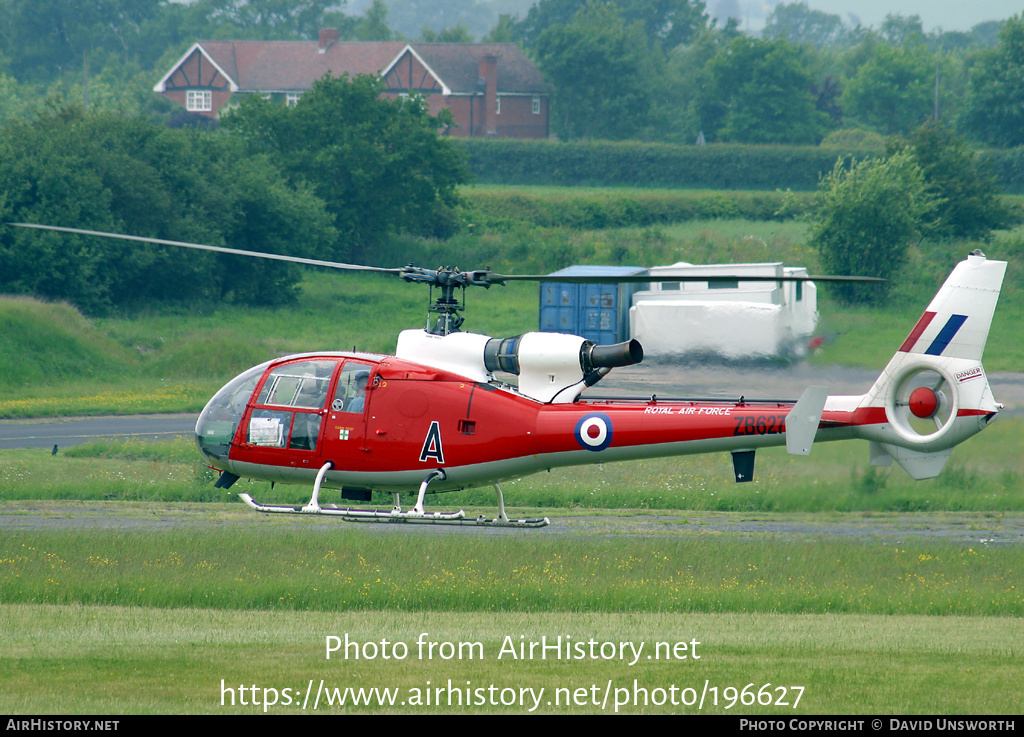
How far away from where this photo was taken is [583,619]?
16.9 m

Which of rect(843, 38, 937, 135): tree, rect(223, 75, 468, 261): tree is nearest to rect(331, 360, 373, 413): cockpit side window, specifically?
rect(223, 75, 468, 261): tree

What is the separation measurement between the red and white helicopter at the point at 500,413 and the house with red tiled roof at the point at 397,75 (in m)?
99.3

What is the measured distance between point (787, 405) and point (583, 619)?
4.02 meters

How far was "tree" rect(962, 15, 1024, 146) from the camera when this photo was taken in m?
93.4

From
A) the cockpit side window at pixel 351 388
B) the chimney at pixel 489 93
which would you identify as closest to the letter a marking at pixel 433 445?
the cockpit side window at pixel 351 388

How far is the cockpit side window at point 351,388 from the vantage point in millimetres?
18078

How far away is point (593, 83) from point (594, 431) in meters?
111

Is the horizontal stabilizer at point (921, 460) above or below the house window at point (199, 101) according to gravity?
below

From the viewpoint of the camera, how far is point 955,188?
6494cm

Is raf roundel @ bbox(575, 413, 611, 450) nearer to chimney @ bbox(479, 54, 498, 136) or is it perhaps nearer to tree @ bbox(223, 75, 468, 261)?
tree @ bbox(223, 75, 468, 261)

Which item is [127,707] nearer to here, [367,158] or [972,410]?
[972,410]

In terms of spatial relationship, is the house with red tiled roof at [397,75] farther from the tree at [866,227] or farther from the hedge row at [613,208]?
the tree at [866,227]

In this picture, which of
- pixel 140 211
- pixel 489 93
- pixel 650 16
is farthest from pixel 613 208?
pixel 650 16

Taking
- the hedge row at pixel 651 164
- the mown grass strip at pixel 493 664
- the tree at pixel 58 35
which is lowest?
the mown grass strip at pixel 493 664
